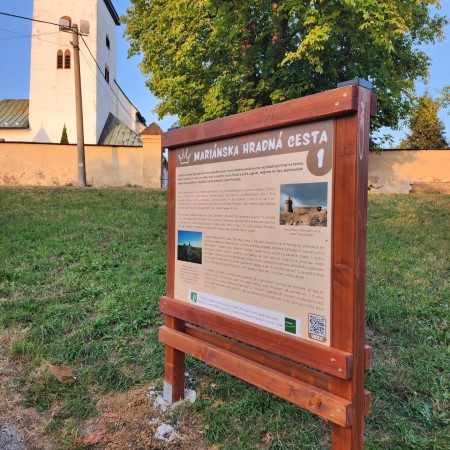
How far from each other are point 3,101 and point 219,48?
27629mm

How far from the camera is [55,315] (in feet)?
14.0

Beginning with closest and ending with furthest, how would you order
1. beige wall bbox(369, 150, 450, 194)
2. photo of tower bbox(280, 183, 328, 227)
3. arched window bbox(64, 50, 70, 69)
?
photo of tower bbox(280, 183, 328, 227) → beige wall bbox(369, 150, 450, 194) → arched window bbox(64, 50, 70, 69)

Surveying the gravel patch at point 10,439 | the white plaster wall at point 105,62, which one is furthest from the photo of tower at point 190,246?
the white plaster wall at point 105,62

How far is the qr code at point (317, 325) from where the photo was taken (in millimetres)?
1988

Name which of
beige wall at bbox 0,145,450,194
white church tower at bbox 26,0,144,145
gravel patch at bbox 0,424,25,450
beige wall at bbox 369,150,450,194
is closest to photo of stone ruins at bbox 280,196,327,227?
gravel patch at bbox 0,424,25,450

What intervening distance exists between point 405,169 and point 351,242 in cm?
1717

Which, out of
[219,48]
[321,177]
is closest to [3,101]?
[219,48]

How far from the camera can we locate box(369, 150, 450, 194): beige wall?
17.1m

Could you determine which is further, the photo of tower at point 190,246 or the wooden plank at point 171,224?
the wooden plank at point 171,224

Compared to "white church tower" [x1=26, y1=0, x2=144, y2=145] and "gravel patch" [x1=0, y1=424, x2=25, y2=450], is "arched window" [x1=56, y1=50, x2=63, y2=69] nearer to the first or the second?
"white church tower" [x1=26, y1=0, x2=144, y2=145]

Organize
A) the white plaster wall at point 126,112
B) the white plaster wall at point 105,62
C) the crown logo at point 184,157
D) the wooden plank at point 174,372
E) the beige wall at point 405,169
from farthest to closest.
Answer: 1. the white plaster wall at point 126,112
2. the white plaster wall at point 105,62
3. the beige wall at point 405,169
4. the wooden plank at point 174,372
5. the crown logo at point 184,157

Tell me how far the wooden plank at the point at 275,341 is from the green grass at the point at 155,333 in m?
0.69

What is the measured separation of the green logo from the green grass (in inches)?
33.4

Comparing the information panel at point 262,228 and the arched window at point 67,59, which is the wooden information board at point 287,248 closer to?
the information panel at point 262,228
